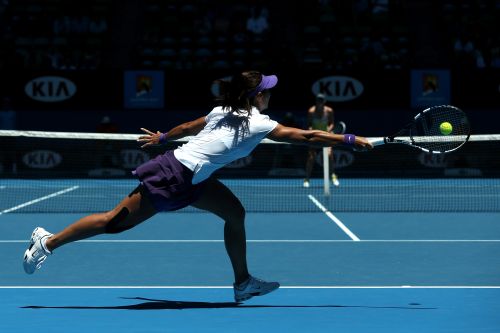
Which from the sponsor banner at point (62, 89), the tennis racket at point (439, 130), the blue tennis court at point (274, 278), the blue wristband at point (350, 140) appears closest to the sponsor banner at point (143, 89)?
the sponsor banner at point (62, 89)

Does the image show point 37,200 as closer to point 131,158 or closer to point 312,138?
point 131,158

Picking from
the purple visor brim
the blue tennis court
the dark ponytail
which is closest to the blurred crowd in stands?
the blue tennis court

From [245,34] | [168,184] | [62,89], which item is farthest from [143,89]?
[168,184]

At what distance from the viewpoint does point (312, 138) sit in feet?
22.5

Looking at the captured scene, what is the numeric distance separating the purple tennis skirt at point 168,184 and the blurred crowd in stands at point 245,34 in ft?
50.9

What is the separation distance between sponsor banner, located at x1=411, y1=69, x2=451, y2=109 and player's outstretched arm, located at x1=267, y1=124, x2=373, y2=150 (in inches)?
612

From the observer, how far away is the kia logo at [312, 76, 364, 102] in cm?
2216

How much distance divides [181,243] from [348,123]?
40.1 ft

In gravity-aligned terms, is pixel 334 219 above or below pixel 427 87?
below

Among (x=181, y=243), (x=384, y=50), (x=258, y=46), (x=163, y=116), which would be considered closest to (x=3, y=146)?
(x=163, y=116)

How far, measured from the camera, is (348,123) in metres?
22.4
